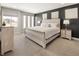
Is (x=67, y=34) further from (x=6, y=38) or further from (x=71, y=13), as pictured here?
(x=6, y=38)

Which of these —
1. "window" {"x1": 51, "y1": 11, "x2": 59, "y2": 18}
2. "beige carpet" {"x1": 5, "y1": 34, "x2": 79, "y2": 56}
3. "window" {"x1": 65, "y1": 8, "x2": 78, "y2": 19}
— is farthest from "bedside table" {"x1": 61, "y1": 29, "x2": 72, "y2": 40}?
"window" {"x1": 51, "y1": 11, "x2": 59, "y2": 18}

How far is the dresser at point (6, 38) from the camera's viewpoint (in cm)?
253

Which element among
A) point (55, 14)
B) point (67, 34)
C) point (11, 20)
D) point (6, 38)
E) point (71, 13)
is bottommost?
point (67, 34)

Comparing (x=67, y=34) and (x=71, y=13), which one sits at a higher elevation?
(x=71, y=13)

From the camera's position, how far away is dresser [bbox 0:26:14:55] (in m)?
2.53

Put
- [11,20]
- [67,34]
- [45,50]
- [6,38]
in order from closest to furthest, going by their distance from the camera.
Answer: [6,38], [45,50], [67,34], [11,20]

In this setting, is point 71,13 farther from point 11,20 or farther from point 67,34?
point 11,20

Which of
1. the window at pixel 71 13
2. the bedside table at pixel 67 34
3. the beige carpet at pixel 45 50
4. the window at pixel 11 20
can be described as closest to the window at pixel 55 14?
the window at pixel 71 13

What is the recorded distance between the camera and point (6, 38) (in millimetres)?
2670

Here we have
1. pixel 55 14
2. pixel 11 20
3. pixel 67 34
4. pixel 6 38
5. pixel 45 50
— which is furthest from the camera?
pixel 11 20

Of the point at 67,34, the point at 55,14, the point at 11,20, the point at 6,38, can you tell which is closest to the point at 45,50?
the point at 6,38

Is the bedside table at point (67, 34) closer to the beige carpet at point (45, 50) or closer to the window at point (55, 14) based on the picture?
the beige carpet at point (45, 50)

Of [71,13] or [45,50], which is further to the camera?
[71,13]

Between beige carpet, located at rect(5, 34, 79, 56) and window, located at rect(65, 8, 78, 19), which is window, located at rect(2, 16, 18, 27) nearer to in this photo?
beige carpet, located at rect(5, 34, 79, 56)
